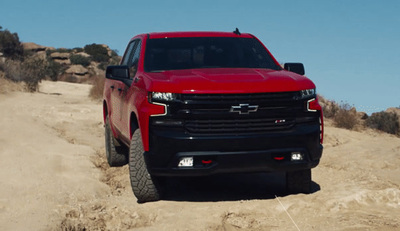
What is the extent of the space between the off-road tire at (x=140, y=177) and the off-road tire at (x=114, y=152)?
2646 millimetres

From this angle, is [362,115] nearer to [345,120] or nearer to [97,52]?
[345,120]

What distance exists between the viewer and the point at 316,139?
233 inches

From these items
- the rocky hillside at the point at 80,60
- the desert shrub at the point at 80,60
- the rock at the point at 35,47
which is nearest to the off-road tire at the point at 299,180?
the rocky hillside at the point at 80,60

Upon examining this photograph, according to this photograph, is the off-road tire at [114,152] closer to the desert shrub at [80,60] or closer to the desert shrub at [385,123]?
the desert shrub at [385,123]

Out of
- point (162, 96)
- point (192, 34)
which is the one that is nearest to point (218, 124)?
point (162, 96)

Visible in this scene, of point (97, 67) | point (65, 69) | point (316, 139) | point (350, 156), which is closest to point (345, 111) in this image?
point (350, 156)

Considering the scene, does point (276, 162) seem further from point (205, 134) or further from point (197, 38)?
point (197, 38)

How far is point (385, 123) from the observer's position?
18375mm

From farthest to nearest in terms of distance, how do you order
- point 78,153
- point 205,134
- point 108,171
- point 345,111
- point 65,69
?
point 65,69 → point 345,111 → point 78,153 → point 108,171 → point 205,134

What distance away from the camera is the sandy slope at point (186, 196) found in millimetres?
5328

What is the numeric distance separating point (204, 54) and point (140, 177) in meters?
1.86

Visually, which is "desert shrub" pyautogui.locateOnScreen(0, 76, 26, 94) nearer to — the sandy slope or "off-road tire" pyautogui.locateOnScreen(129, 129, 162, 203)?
the sandy slope

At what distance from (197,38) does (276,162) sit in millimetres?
2233

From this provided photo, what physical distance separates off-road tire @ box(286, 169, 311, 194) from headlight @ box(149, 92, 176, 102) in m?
1.80
